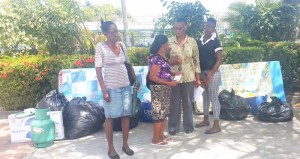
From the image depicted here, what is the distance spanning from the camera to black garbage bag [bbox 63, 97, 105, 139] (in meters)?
4.77

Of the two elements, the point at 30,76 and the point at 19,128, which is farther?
the point at 30,76

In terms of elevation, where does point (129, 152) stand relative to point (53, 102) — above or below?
below

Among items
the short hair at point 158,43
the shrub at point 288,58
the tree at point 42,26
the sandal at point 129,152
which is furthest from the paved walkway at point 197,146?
the tree at point 42,26

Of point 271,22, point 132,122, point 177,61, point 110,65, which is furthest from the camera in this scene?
point 271,22

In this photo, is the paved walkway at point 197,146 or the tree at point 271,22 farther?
the tree at point 271,22

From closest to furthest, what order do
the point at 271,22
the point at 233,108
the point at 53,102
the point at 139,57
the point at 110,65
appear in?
1. the point at 110,65
2. the point at 53,102
3. the point at 233,108
4. the point at 139,57
5. the point at 271,22

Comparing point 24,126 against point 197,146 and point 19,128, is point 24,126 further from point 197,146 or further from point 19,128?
point 197,146

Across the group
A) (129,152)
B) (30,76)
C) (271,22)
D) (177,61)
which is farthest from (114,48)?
(271,22)

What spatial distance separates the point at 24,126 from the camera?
4.72m

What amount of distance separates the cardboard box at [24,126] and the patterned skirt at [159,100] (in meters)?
1.53

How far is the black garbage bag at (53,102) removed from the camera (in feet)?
15.8

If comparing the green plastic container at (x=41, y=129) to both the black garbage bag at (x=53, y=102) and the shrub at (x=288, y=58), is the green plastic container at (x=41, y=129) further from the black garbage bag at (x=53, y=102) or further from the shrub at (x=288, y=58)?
the shrub at (x=288, y=58)

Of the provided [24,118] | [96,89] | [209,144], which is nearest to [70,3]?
[96,89]

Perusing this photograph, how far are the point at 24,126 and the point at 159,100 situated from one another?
219 cm
